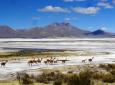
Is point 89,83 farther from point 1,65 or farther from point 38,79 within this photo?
point 1,65

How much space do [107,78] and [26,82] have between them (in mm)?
4944

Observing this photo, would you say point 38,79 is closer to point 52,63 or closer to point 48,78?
point 48,78

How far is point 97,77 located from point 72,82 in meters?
6.45

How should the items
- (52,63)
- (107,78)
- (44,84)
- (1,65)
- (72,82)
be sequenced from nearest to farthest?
(72,82)
(44,84)
(107,78)
(1,65)
(52,63)

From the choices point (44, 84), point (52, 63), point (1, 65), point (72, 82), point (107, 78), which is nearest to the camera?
point (72, 82)

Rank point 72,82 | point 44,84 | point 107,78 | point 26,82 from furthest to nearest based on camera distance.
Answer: point 107,78, point 44,84, point 26,82, point 72,82

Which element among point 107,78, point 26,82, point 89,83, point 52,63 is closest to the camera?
point 89,83

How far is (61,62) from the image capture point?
3700 centimetres

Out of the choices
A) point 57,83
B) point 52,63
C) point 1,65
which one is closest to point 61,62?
point 52,63

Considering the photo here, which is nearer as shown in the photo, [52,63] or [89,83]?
[89,83]

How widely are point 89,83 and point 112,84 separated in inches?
162

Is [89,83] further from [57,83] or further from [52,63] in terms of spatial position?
[52,63]

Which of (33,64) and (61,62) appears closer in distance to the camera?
(33,64)

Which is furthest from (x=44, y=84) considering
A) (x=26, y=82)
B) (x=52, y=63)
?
(x=52, y=63)
